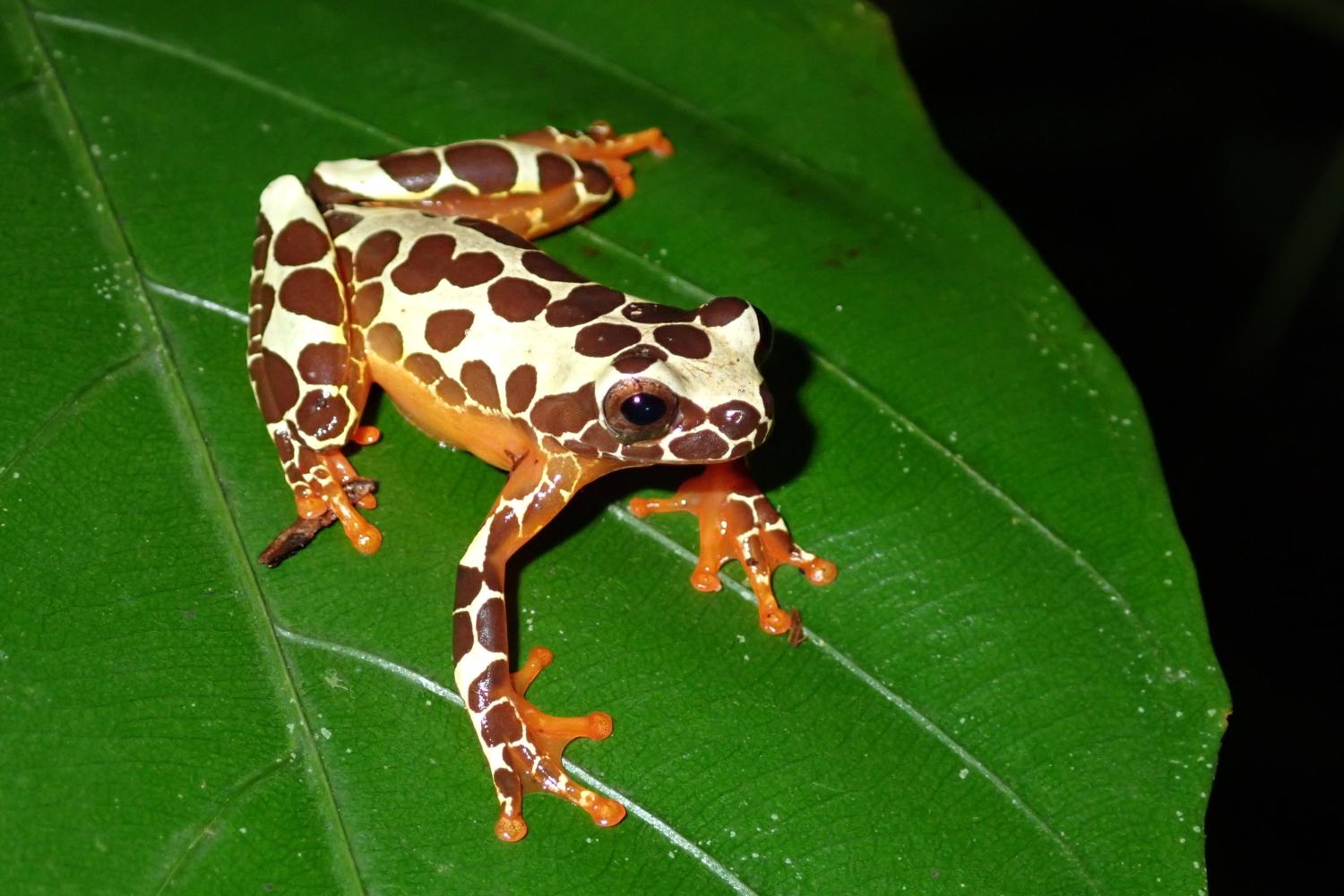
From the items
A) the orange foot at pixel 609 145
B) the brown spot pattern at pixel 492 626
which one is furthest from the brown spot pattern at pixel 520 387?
the orange foot at pixel 609 145

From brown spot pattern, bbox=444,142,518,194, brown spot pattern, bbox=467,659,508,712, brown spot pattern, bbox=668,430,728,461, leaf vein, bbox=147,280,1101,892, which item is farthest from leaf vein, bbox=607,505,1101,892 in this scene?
brown spot pattern, bbox=444,142,518,194

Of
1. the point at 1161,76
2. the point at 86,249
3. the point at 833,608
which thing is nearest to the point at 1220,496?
the point at 1161,76

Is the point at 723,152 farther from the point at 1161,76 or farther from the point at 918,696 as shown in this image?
the point at 1161,76

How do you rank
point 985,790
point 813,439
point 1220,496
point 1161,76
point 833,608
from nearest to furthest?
point 985,790
point 833,608
point 813,439
point 1220,496
point 1161,76

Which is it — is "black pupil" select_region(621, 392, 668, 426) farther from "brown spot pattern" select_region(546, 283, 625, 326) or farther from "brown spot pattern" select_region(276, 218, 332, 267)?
"brown spot pattern" select_region(276, 218, 332, 267)

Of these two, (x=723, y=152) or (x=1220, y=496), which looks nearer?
(x=723, y=152)

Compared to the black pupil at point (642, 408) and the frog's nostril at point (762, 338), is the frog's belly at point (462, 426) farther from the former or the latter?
the frog's nostril at point (762, 338)

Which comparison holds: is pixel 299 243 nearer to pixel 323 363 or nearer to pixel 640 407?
pixel 323 363
